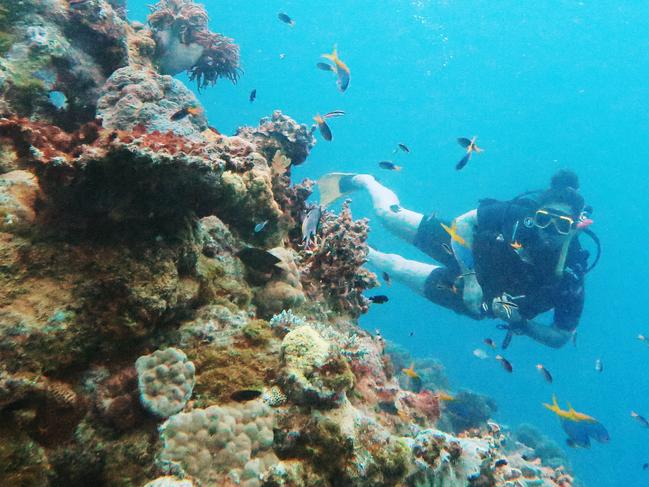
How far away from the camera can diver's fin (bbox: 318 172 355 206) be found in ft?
36.1

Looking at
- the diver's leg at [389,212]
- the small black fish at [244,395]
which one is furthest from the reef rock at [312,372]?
the diver's leg at [389,212]

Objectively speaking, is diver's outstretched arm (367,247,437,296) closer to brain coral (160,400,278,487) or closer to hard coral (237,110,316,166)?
hard coral (237,110,316,166)

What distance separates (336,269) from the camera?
16.1 ft

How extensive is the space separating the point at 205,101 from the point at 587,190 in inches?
4514

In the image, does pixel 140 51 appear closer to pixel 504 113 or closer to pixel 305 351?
pixel 305 351

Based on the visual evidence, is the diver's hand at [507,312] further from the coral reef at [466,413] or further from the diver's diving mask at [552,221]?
the coral reef at [466,413]

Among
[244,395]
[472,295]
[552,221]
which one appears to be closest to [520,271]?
[472,295]

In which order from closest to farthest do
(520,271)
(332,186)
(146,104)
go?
(146,104) → (520,271) → (332,186)

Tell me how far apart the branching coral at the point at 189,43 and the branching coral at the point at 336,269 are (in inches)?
213

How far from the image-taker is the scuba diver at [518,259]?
8.93m

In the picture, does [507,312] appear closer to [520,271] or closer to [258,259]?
[520,271]

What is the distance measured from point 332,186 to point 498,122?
121 m

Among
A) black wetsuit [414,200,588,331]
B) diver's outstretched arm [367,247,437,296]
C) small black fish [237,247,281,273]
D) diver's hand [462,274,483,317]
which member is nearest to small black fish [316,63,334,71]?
black wetsuit [414,200,588,331]

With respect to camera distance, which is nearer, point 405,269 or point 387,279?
point 387,279
